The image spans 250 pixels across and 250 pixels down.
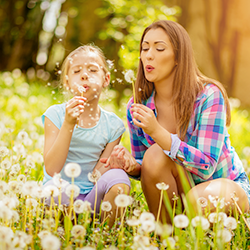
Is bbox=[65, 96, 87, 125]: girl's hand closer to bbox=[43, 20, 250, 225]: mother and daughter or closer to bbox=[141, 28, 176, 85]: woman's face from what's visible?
bbox=[43, 20, 250, 225]: mother and daughter

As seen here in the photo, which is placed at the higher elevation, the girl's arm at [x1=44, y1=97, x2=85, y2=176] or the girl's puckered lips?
the girl's puckered lips

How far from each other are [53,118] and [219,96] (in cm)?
97

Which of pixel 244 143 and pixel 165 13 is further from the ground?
pixel 165 13

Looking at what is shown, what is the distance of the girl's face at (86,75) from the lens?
6.26 ft

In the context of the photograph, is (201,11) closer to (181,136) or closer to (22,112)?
(22,112)

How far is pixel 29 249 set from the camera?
1235mm

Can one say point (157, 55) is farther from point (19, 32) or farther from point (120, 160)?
point (19, 32)

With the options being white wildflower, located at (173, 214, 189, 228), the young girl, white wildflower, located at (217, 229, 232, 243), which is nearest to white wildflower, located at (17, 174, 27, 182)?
the young girl

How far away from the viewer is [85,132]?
2.03 m

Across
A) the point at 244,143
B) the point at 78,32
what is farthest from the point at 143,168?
the point at 78,32

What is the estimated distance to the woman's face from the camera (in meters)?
1.88

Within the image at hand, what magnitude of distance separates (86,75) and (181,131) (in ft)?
2.08

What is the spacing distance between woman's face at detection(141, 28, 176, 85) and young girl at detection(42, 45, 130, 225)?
31 centimetres

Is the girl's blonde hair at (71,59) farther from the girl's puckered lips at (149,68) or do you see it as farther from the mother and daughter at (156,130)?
the girl's puckered lips at (149,68)
